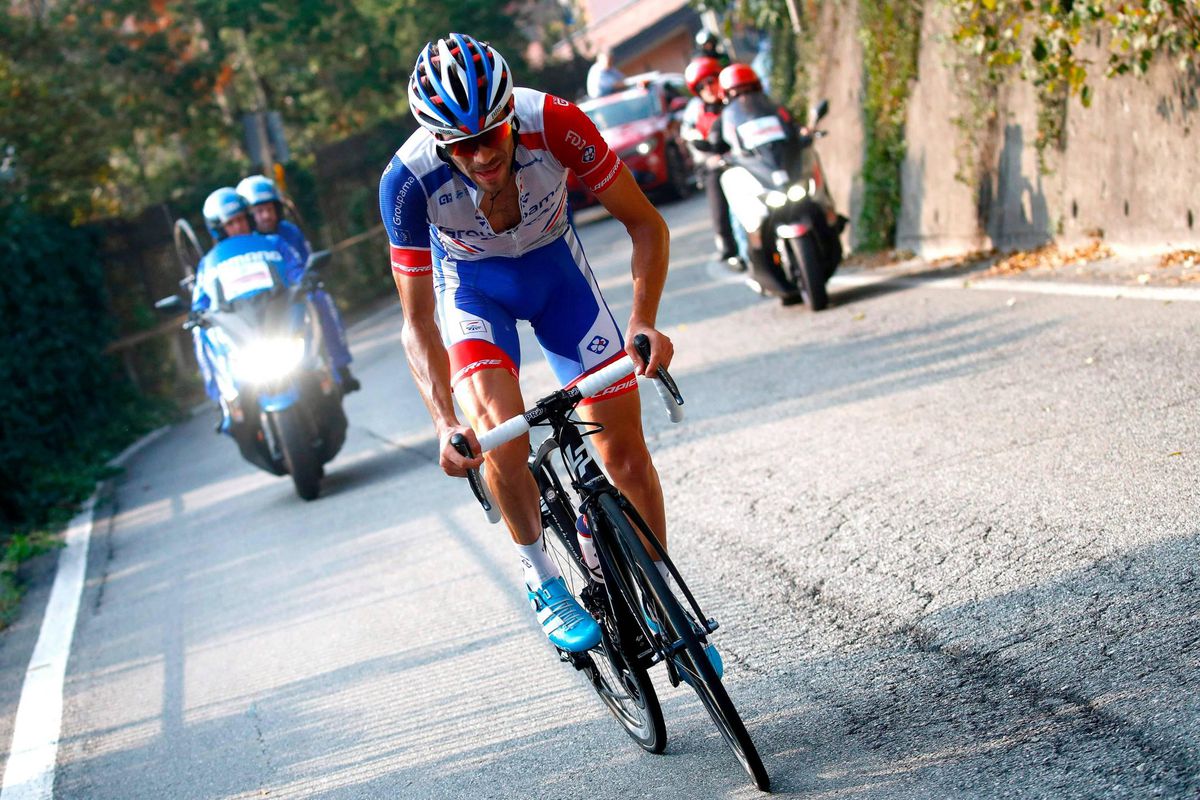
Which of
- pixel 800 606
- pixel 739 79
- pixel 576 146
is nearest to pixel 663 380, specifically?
pixel 576 146

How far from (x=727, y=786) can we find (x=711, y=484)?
12.2 feet

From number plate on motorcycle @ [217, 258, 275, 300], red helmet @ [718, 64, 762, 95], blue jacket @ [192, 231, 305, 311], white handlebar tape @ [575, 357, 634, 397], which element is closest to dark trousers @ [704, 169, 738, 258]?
red helmet @ [718, 64, 762, 95]

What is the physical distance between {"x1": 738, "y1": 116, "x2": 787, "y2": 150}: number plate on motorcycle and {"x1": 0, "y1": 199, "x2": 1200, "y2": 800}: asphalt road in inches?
75.4

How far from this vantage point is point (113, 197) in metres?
28.2

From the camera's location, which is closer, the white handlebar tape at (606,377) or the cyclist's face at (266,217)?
the white handlebar tape at (606,377)

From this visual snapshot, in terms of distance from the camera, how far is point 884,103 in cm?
1458

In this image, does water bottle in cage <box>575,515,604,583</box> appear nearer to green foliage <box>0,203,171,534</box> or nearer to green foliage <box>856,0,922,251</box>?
green foliage <box>0,203,171,534</box>

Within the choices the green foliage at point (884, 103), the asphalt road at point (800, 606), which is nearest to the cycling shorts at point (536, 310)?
the asphalt road at point (800, 606)

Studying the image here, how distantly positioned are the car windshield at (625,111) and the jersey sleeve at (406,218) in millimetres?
22110

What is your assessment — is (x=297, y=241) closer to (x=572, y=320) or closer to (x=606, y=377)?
(x=572, y=320)

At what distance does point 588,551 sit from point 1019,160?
8.58 m

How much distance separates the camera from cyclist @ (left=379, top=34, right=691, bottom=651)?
4574 millimetres

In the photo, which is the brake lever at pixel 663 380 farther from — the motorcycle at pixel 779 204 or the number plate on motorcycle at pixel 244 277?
the motorcycle at pixel 779 204

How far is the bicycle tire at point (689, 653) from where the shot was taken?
13.3 ft
